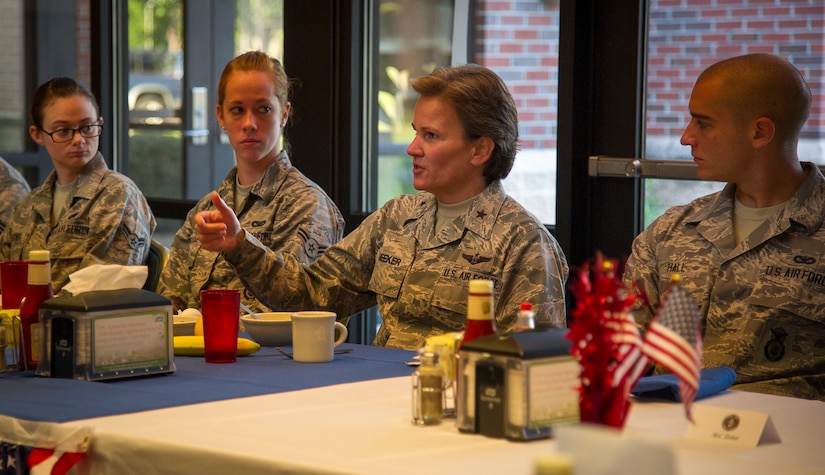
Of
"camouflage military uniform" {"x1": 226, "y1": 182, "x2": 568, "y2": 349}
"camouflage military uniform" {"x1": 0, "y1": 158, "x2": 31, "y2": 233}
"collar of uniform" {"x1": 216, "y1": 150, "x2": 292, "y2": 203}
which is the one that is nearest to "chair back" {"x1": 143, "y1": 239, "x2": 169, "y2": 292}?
"collar of uniform" {"x1": 216, "y1": 150, "x2": 292, "y2": 203}

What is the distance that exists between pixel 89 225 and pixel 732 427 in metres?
2.90

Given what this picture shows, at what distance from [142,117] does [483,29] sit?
2022 mm

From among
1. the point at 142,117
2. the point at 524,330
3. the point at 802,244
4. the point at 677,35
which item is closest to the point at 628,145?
the point at 677,35

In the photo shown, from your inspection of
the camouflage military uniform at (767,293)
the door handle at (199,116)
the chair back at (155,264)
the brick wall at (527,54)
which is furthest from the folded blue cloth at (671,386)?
the door handle at (199,116)

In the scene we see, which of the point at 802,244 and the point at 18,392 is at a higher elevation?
the point at 802,244

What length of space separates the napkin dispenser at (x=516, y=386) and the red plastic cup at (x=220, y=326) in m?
0.74

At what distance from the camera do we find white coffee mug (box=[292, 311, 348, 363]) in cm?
227

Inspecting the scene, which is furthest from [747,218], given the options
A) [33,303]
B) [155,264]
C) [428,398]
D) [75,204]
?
[75,204]

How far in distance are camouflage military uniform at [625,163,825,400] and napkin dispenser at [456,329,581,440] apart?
3.11 feet

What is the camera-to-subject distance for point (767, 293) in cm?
257

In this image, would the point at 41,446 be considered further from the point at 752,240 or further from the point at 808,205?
the point at 808,205

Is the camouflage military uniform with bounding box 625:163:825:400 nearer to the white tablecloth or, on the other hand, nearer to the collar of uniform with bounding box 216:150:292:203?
the white tablecloth

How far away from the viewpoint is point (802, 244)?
2.58 metres

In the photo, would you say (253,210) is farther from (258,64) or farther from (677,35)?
(677,35)
